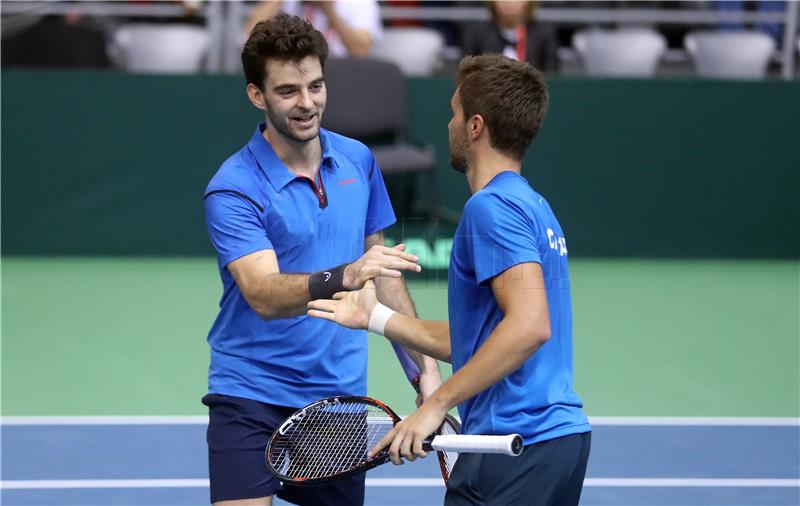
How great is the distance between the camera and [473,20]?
9.91 meters

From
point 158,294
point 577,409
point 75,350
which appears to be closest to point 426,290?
point 577,409

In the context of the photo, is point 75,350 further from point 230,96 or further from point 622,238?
point 622,238

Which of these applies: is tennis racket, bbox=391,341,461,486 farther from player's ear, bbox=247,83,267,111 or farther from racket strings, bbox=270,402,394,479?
player's ear, bbox=247,83,267,111

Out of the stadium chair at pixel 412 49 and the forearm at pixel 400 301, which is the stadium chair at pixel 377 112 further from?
the forearm at pixel 400 301

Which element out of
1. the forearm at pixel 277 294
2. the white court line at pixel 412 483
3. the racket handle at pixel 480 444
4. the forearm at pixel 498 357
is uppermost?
the forearm at pixel 277 294

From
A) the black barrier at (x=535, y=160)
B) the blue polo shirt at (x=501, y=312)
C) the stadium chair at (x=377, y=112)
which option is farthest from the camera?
the black barrier at (x=535, y=160)

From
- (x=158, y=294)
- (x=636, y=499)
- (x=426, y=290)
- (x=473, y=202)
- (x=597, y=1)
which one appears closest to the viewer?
(x=473, y=202)

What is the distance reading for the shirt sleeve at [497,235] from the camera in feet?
8.96

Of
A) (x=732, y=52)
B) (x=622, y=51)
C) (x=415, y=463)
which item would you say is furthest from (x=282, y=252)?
(x=732, y=52)

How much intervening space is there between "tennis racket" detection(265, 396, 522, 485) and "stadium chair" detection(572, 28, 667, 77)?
7177 mm

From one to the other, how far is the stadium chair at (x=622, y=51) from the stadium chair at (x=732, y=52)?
347 mm

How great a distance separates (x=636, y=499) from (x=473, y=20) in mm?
5569

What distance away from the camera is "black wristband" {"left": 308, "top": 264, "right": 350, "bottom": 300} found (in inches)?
122

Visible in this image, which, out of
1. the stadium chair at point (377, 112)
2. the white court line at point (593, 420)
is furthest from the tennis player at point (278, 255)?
the stadium chair at point (377, 112)
